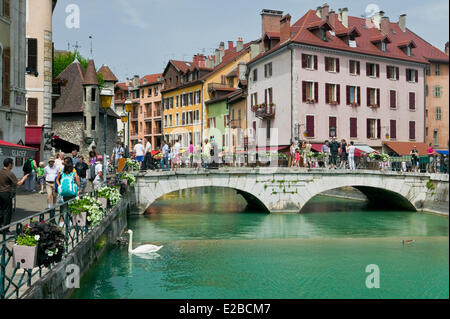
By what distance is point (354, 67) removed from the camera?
123ft

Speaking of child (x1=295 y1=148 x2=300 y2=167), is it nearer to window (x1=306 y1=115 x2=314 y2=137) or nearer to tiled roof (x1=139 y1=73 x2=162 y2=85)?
window (x1=306 y1=115 x2=314 y2=137)

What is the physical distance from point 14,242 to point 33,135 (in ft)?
77.0

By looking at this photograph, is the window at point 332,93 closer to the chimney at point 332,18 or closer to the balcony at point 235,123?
the chimney at point 332,18

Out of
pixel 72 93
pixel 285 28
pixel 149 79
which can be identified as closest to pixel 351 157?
pixel 285 28

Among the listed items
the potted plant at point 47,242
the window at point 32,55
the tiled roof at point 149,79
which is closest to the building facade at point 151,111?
the tiled roof at point 149,79

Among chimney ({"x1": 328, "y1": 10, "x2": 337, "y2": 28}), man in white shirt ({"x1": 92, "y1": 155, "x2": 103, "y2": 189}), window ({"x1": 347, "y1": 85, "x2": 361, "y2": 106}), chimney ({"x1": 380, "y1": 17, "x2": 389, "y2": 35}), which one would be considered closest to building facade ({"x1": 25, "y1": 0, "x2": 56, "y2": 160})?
man in white shirt ({"x1": 92, "y1": 155, "x2": 103, "y2": 189})

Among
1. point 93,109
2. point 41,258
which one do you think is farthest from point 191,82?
point 41,258

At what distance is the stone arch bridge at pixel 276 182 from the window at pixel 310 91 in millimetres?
11106

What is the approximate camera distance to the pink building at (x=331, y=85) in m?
35.7

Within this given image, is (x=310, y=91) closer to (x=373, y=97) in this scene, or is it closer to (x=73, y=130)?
(x=373, y=97)

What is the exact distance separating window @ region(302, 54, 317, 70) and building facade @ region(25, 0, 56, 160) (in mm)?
17791

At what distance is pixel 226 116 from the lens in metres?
51.8

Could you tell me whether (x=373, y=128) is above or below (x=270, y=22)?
below

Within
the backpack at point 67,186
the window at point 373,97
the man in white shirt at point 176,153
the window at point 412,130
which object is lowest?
the backpack at point 67,186
